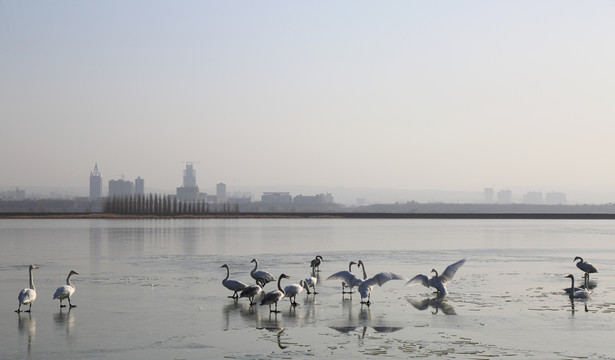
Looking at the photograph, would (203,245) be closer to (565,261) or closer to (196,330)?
(565,261)

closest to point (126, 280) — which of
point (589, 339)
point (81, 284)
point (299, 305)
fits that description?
point (81, 284)

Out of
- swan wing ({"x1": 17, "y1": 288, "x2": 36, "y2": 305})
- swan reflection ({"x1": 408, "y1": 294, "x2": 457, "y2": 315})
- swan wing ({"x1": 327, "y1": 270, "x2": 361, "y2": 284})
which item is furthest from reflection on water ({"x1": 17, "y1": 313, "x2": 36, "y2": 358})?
swan reflection ({"x1": 408, "y1": 294, "x2": 457, "y2": 315})

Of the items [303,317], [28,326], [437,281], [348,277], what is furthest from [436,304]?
[28,326]

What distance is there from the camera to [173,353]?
41.8 ft

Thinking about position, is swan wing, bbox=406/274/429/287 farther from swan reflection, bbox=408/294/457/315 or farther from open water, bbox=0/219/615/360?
swan reflection, bbox=408/294/457/315

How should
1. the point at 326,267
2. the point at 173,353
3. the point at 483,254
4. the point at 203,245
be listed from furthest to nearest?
the point at 203,245 < the point at 483,254 < the point at 326,267 < the point at 173,353

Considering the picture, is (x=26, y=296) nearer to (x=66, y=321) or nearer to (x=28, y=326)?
(x=66, y=321)

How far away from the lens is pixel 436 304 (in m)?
18.3

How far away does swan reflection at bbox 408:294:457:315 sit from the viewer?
17.3 meters

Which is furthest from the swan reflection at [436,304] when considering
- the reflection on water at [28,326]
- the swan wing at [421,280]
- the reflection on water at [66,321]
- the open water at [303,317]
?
the reflection on water at [28,326]

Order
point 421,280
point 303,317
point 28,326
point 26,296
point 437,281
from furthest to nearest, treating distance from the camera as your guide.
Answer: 1. point 421,280
2. point 437,281
3. point 26,296
4. point 303,317
5. point 28,326

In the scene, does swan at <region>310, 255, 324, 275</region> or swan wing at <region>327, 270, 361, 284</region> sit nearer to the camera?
swan wing at <region>327, 270, 361, 284</region>

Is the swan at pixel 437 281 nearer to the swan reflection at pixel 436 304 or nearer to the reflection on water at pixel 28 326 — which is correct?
the swan reflection at pixel 436 304

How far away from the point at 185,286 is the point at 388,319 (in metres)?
7.41
